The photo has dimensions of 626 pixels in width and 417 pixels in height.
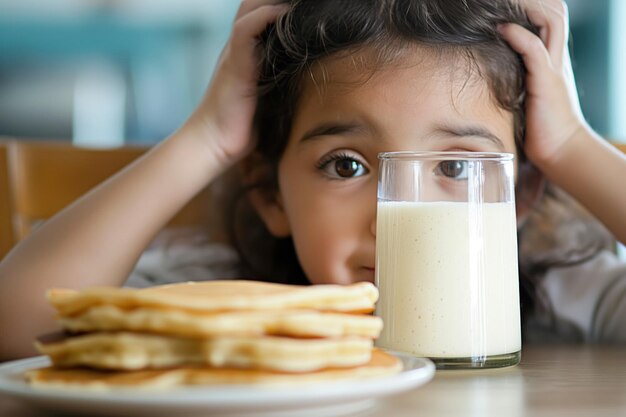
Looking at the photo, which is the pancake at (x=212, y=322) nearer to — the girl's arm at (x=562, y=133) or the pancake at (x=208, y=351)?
the pancake at (x=208, y=351)

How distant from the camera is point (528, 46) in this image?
1029 mm

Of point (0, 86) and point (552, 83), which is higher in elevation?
point (0, 86)

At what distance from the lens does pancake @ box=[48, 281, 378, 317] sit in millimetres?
469

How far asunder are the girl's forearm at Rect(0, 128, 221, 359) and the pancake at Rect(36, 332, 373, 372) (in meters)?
0.55

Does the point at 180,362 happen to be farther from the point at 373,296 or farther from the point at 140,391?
the point at 373,296

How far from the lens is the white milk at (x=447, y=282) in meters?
0.68

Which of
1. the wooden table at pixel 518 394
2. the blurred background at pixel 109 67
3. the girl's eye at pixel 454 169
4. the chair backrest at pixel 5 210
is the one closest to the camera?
the wooden table at pixel 518 394

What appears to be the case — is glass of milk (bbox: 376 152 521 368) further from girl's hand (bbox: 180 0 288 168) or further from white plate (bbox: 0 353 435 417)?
girl's hand (bbox: 180 0 288 168)

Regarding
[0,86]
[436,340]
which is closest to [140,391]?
[436,340]

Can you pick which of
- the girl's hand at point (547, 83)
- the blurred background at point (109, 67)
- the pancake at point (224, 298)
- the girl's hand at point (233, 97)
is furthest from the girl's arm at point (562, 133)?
the blurred background at point (109, 67)

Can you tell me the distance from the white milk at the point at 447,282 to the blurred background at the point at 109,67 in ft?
9.66

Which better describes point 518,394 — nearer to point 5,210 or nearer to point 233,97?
point 233,97

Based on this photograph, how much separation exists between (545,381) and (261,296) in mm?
286

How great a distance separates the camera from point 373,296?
563 mm
